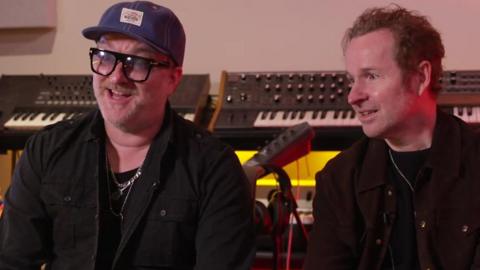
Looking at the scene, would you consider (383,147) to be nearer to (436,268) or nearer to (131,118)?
(436,268)

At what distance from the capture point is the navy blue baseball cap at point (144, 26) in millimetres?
1959

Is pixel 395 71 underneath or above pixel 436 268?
above

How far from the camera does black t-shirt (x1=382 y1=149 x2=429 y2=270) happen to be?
1956 mm

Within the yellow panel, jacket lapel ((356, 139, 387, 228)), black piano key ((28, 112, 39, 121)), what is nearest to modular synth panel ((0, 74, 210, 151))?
black piano key ((28, 112, 39, 121))

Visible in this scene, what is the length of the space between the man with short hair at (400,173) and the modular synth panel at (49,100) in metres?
1.87

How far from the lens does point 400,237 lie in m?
1.98

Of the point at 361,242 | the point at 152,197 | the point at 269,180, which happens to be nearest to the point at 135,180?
the point at 152,197

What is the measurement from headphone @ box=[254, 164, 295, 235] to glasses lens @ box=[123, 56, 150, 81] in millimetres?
648

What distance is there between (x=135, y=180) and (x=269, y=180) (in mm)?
2490

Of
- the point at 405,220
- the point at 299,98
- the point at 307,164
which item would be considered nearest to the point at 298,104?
the point at 299,98

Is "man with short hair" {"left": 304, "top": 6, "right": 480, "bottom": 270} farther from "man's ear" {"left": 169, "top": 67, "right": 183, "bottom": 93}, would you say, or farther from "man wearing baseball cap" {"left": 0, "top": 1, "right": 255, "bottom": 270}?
"man's ear" {"left": 169, "top": 67, "right": 183, "bottom": 93}

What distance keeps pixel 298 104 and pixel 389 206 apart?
6.32 ft

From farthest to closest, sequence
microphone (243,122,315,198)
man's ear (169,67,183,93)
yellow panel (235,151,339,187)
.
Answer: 1. yellow panel (235,151,339,187)
2. microphone (243,122,315,198)
3. man's ear (169,67,183,93)

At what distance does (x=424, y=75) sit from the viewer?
6.61ft
